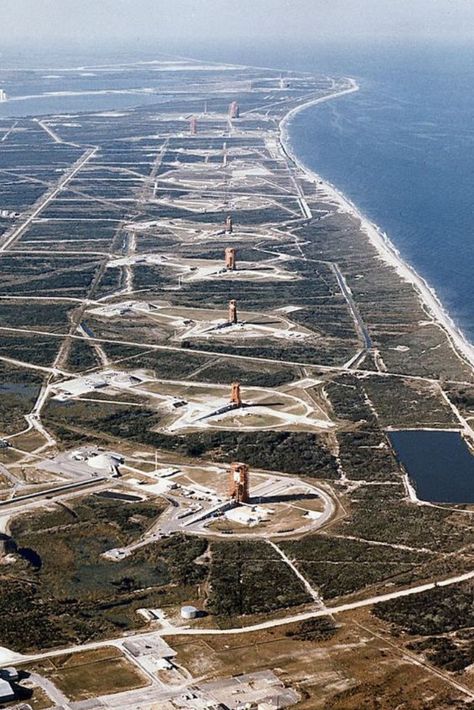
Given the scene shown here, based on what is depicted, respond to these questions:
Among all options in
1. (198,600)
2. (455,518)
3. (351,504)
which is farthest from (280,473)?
(198,600)

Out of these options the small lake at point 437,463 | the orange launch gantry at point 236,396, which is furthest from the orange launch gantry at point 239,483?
the orange launch gantry at point 236,396

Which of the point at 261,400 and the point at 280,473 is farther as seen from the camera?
the point at 261,400

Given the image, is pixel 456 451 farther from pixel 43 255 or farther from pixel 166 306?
pixel 43 255

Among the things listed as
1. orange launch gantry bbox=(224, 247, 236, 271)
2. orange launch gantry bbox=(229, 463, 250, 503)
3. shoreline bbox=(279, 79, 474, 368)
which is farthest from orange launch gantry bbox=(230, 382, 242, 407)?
orange launch gantry bbox=(224, 247, 236, 271)

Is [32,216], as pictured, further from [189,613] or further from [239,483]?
[189,613]

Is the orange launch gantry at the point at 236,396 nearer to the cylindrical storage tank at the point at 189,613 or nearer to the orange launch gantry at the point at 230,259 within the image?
the cylindrical storage tank at the point at 189,613

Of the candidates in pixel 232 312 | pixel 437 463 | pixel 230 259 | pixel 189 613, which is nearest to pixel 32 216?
pixel 230 259
